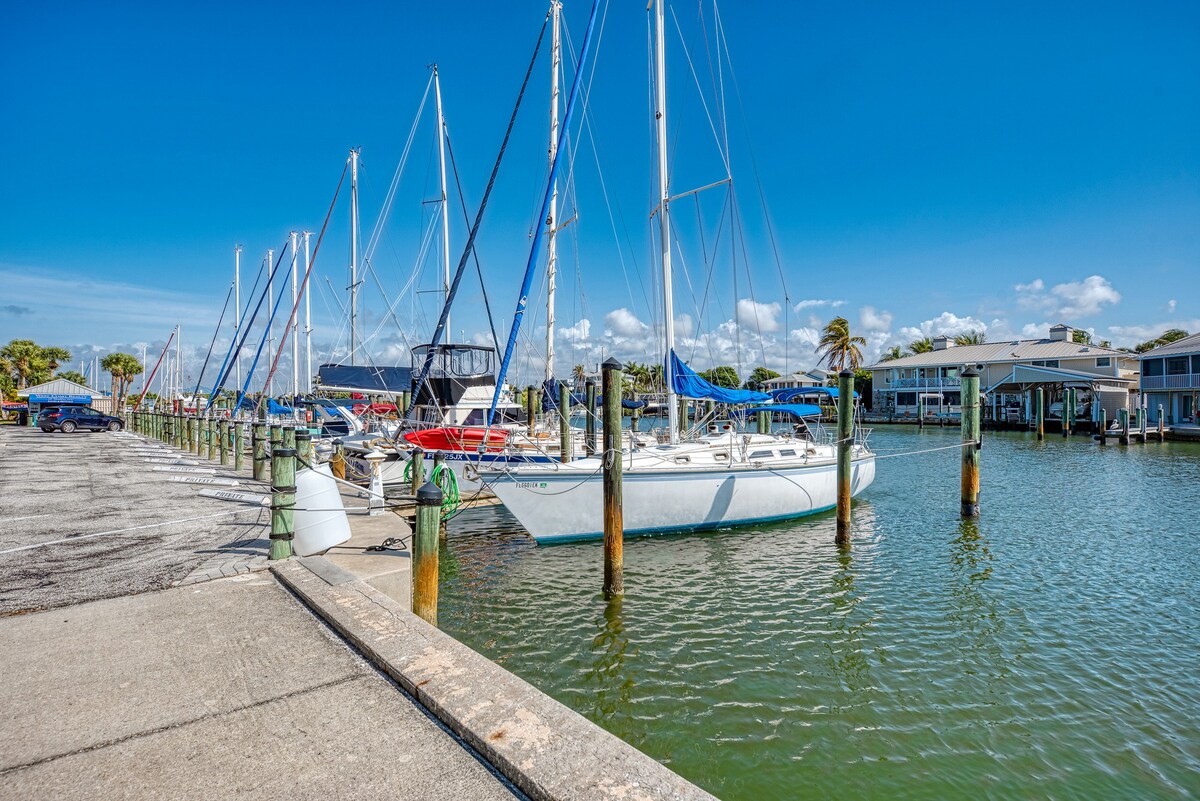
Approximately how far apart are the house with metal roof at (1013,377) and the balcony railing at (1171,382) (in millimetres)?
2752

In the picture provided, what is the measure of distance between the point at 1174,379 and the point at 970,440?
42013 mm

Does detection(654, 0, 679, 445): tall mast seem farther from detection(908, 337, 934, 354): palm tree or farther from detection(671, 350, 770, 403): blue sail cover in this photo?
detection(908, 337, 934, 354): palm tree

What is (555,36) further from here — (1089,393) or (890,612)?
(1089,393)

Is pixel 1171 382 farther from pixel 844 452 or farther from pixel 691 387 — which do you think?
pixel 691 387

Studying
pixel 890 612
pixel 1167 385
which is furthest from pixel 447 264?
pixel 1167 385

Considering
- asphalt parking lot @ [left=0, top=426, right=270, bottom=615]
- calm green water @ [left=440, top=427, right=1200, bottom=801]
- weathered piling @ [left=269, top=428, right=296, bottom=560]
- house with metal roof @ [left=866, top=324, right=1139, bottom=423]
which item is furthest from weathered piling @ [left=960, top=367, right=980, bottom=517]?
house with metal roof @ [left=866, top=324, right=1139, bottom=423]

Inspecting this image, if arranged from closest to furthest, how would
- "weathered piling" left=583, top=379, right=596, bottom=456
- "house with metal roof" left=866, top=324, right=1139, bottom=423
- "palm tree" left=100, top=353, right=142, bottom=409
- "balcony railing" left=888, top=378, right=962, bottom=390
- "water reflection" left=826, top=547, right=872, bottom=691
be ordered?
1. "water reflection" left=826, top=547, right=872, bottom=691
2. "weathered piling" left=583, top=379, right=596, bottom=456
3. "house with metal roof" left=866, top=324, right=1139, bottom=423
4. "balcony railing" left=888, top=378, right=962, bottom=390
5. "palm tree" left=100, top=353, right=142, bottom=409

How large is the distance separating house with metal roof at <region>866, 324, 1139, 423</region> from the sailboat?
38.5m

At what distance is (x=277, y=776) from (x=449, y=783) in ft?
2.64

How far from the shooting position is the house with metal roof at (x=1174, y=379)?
42.2 metres

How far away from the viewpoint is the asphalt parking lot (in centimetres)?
566

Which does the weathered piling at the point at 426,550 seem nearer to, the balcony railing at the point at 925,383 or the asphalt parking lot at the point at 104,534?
the asphalt parking lot at the point at 104,534

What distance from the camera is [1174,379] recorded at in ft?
142

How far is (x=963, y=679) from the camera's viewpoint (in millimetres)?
6789
